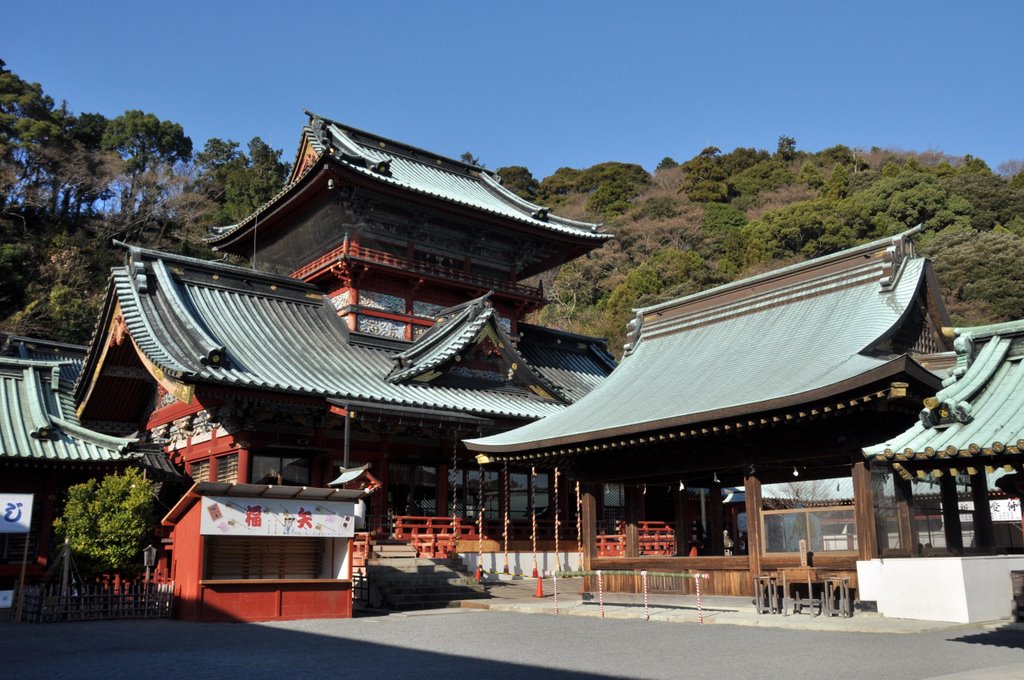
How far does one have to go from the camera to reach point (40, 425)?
69.6 ft

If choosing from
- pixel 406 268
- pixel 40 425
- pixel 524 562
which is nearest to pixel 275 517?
pixel 40 425

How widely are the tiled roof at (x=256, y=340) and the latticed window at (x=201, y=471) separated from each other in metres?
3.59

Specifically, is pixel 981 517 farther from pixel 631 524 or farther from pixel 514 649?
pixel 514 649

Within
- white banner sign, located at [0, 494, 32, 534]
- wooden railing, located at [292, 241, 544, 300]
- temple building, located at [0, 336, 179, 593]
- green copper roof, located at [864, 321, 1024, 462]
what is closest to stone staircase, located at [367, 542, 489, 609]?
temple building, located at [0, 336, 179, 593]

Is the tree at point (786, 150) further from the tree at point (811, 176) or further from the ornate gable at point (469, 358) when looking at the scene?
the ornate gable at point (469, 358)

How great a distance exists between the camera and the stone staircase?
60.7 ft

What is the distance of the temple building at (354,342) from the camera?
22.2m

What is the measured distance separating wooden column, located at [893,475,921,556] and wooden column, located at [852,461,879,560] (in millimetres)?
446

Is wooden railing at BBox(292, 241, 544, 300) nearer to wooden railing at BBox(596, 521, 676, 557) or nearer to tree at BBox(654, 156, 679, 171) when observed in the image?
wooden railing at BBox(596, 521, 676, 557)

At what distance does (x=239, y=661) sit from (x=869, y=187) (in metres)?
76.2

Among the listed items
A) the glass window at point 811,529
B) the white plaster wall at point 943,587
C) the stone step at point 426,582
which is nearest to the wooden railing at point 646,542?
the stone step at point 426,582

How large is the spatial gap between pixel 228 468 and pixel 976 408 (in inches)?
725

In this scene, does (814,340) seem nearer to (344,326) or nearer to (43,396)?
(344,326)

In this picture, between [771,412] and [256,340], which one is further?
[256,340]
